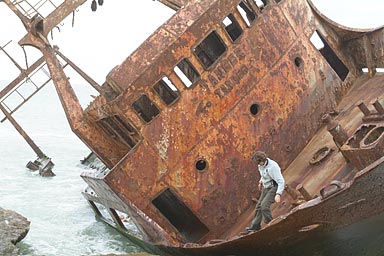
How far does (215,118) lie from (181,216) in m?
1.76

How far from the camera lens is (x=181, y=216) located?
7.95 m

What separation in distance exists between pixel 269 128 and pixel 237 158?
72 centimetres

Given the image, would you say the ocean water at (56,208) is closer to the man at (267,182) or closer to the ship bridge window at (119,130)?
the ship bridge window at (119,130)

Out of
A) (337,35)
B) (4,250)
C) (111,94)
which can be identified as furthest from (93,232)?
(337,35)

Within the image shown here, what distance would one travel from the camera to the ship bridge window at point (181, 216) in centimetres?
748

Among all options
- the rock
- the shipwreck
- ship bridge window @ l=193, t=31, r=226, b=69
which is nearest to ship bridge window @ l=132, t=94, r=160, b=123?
the shipwreck

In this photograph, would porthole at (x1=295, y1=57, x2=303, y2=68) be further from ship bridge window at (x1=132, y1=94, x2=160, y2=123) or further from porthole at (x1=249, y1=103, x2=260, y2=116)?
ship bridge window at (x1=132, y1=94, x2=160, y2=123)

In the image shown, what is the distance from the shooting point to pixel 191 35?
7.16 metres

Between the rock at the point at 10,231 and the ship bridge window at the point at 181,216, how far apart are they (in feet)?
9.38

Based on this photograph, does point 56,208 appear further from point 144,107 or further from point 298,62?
point 298,62

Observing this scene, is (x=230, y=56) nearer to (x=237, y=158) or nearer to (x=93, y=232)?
(x=237, y=158)

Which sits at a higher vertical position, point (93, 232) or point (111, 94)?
point (111, 94)

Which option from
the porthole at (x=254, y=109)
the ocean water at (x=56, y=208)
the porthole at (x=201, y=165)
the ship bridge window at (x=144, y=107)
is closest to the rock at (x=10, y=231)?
the ocean water at (x=56, y=208)

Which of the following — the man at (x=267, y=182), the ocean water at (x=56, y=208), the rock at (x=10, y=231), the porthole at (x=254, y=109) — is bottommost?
the ocean water at (x=56, y=208)
